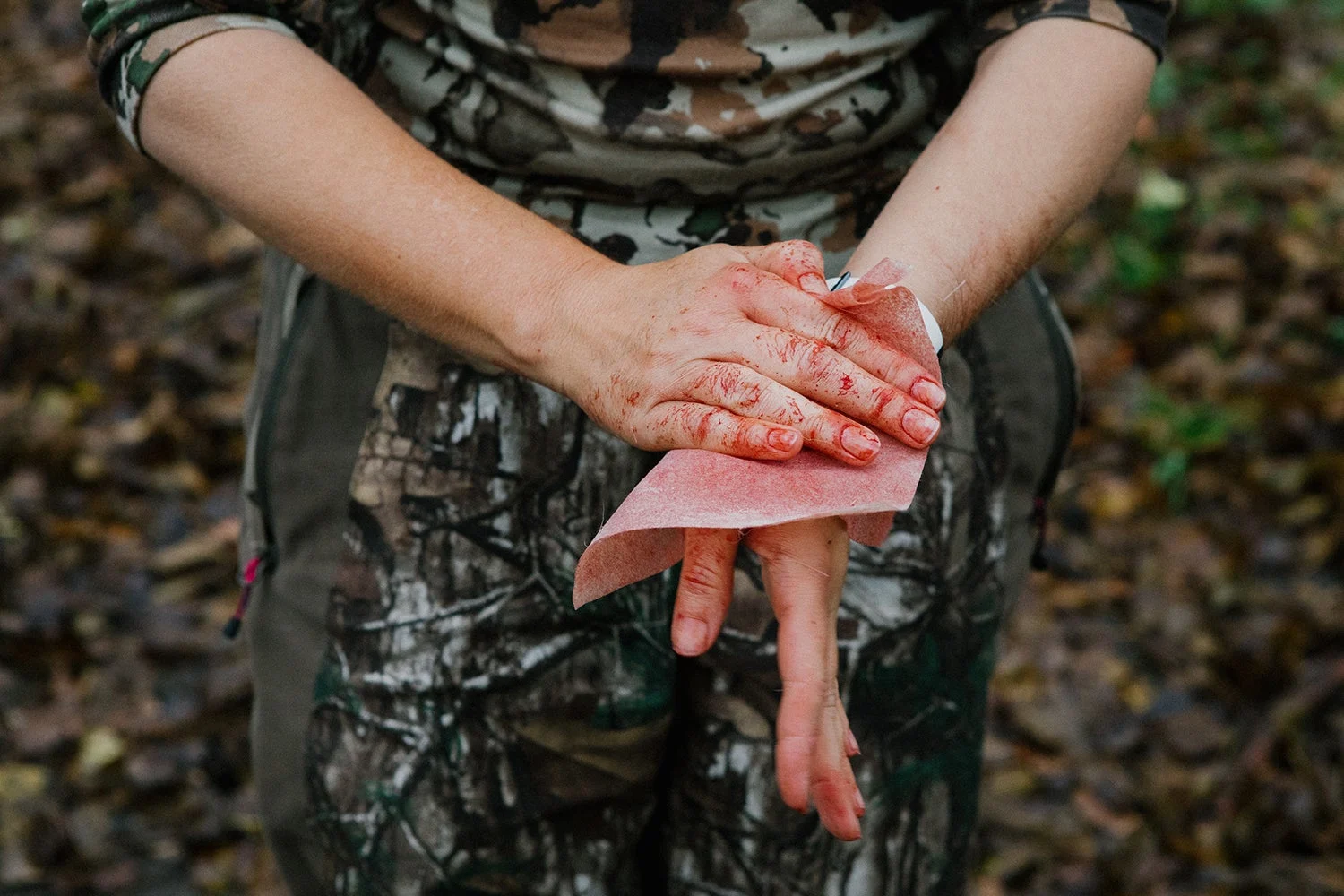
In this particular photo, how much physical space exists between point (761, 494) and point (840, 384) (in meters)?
0.13

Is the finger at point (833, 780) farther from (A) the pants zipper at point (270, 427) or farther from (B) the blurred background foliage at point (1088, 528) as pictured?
(B) the blurred background foliage at point (1088, 528)

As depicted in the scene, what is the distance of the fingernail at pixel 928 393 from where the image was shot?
1.14 metres

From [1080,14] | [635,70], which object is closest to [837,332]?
[635,70]

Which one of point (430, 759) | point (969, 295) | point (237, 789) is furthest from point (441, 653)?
point (237, 789)

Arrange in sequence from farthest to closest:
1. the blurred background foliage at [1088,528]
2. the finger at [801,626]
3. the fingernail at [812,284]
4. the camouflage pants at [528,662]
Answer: the blurred background foliage at [1088,528] → the camouflage pants at [528,662] → the fingernail at [812,284] → the finger at [801,626]

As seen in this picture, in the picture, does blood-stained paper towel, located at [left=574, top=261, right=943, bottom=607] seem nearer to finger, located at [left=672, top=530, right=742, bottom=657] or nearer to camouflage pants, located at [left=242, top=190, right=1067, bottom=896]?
finger, located at [left=672, top=530, right=742, bottom=657]

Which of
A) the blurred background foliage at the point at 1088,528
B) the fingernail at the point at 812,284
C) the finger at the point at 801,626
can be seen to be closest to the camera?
the finger at the point at 801,626

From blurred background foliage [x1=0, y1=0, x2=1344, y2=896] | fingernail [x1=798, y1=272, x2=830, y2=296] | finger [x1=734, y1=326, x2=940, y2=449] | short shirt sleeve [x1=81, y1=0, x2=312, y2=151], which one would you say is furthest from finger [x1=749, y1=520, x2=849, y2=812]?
blurred background foliage [x1=0, y1=0, x2=1344, y2=896]

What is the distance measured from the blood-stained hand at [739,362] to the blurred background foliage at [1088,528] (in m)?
1.82

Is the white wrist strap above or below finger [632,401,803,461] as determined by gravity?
above

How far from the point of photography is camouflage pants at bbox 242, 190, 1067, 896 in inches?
54.5

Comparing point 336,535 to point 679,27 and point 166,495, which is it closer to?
point 679,27

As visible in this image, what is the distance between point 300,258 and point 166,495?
245cm

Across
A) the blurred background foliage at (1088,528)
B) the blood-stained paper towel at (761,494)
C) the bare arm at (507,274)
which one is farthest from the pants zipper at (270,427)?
the blurred background foliage at (1088,528)
